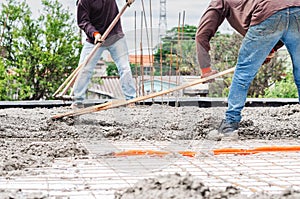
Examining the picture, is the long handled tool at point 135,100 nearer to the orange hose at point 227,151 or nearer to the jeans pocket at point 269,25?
the jeans pocket at point 269,25

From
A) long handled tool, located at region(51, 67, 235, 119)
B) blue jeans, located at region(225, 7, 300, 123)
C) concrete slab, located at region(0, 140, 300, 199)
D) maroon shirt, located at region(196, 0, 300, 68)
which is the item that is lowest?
concrete slab, located at region(0, 140, 300, 199)

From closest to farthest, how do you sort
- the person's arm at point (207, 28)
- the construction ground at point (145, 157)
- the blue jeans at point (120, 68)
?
1. the construction ground at point (145, 157)
2. the person's arm at point (207, 28)
3. the blue jeans at point (120, 68)

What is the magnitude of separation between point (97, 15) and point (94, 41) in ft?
1.26

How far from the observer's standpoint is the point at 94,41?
185 inches

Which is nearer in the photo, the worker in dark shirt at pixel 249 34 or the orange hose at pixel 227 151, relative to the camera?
the orange hose at pixel 227 151

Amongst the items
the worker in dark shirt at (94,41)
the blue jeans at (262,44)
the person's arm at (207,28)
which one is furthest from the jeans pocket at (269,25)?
the worker in dark shirt at (94,41)

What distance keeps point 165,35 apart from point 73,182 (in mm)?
4822

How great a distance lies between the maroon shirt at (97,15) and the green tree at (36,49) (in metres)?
1.80

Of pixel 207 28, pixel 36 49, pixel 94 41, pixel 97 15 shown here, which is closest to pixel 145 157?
pixel 207 28

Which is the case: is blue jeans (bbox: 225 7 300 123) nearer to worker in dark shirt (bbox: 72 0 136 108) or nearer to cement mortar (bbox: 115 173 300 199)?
worker in dark shirt (bbox: 72 0 136 108)

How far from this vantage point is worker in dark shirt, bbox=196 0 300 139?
335 centimetres

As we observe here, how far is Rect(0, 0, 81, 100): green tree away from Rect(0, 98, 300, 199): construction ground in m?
1.80

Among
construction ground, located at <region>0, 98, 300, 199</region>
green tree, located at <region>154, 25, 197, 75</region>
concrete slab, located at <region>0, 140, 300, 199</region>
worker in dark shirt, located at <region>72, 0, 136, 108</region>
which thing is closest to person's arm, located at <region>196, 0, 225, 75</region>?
construction ground, located at <region>0, 98, 300, 199</region>

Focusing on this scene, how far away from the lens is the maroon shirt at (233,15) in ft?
11.0
